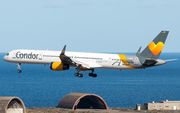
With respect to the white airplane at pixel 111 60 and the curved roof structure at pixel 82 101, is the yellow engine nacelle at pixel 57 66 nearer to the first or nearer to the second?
the white airplane at pixel 111 60

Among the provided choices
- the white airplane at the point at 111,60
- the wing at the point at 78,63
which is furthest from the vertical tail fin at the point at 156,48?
the wing at the point at 78,63

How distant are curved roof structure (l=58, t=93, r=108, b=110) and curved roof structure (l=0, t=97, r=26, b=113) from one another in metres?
23.4

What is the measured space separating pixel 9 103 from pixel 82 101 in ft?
126

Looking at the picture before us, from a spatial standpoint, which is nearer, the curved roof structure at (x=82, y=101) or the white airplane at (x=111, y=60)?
the white airplane at (x=111, y=60)

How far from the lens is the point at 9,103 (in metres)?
117

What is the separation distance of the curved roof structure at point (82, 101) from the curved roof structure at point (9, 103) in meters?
23.4

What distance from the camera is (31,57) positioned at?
9175 cm

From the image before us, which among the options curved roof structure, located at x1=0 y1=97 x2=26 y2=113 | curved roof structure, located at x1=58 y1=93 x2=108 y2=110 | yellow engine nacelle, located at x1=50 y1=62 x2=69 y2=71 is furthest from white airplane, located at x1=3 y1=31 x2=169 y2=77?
curved roof structure, located at x1=58 y1=93 x2=108 y2=110

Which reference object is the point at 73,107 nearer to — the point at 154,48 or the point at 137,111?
the point at 137,111

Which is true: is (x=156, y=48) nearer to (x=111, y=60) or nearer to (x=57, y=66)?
(x=111, y=60)

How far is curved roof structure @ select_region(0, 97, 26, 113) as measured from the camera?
4358 inches

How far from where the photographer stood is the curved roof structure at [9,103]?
11069 cm

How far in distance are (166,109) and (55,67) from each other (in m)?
81.5

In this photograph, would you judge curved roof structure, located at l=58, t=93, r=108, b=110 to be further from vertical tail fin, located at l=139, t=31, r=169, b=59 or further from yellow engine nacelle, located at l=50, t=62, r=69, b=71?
vertical tail fin, located at l=139, t=31, r=169, b=59
